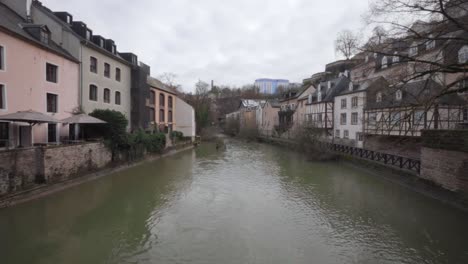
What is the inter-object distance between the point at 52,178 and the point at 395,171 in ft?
54.6

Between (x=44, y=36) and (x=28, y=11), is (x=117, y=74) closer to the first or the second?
(x=28, y=11)

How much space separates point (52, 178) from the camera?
10945 mm

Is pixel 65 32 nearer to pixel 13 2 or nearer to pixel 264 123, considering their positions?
Answer: pixel 13 2

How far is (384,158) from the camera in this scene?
15.8m

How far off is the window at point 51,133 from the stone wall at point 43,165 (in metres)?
2.55

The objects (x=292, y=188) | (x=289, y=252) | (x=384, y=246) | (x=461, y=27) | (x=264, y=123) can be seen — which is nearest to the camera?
(x=461, y=27)

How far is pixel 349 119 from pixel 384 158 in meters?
9.07

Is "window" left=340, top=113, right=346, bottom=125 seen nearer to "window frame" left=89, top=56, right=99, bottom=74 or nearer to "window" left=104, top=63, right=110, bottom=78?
"window" left=104, top=63, right=110, bottom=78

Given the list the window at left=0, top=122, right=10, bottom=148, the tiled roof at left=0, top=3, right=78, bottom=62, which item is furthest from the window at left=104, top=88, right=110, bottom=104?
the window at left=0, top=122, right=10, bottom=148

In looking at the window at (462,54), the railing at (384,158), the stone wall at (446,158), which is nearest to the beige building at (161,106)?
the railing at (384,158)

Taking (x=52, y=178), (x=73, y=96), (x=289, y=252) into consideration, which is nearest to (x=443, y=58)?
(x=289, y=252)

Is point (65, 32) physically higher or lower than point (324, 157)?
higher

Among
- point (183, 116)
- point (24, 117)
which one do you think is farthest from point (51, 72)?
point (183, 116)

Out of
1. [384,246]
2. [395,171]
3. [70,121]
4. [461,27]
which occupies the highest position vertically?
[461,27]
